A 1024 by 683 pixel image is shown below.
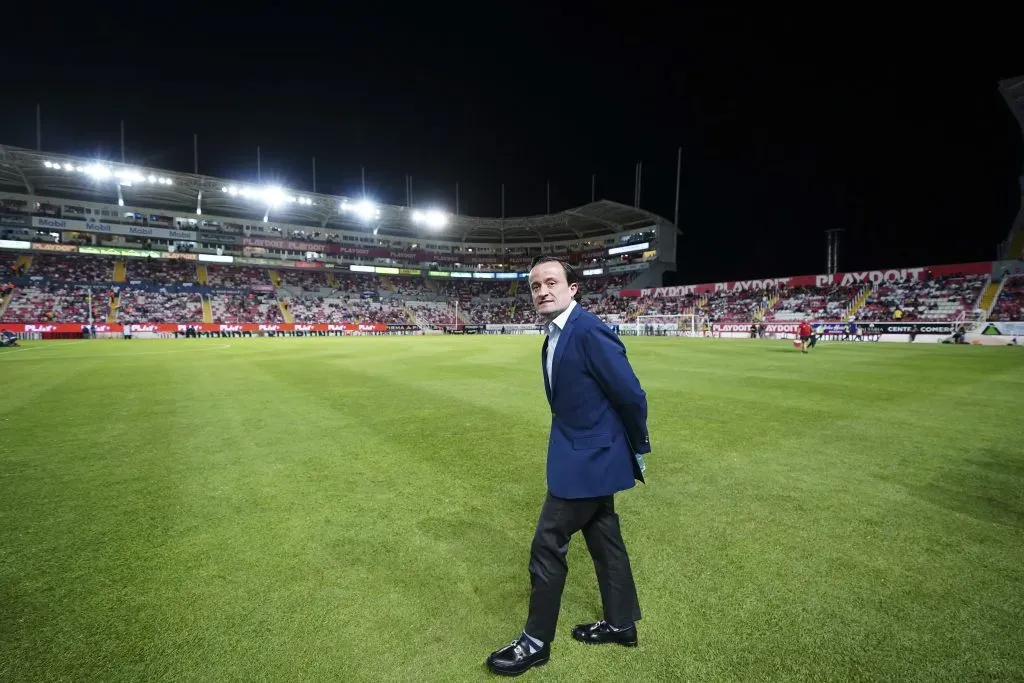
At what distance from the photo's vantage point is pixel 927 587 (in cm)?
311

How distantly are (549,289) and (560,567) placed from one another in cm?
158

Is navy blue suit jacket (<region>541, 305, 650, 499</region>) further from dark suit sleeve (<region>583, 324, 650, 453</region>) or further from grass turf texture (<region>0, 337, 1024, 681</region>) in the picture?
grass turf texture (<region>0, 337, 1024, 681</region>)

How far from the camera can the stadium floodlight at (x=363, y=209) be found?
6100 cm

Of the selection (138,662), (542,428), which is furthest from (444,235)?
(138,662)

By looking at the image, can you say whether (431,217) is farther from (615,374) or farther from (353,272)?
(615,374)

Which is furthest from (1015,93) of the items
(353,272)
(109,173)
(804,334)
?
(109,173)

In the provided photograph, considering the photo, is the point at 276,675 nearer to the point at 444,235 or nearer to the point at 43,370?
the point at 43,370

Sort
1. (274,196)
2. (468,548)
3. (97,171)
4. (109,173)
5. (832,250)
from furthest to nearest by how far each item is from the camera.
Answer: (274,196) → (832,250) → (109,173) → (97,171) → (468,548)

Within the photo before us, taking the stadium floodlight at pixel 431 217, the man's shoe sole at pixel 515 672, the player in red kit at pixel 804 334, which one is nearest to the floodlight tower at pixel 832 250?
the player in red kit at pixel 804 334

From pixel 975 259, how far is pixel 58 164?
9854 centimetres

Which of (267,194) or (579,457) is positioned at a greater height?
(267,194)

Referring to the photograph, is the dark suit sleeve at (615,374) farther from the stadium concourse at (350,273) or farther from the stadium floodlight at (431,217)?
the stadium floodlight at (431,217)

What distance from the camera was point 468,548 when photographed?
149 inches

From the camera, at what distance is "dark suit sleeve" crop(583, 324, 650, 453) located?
242 centimetres
